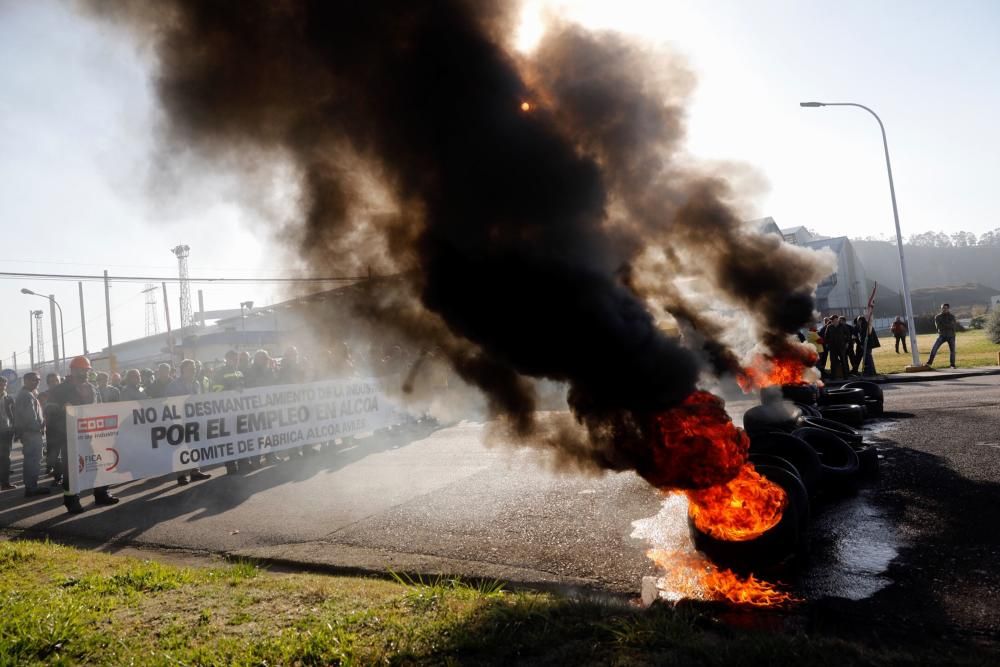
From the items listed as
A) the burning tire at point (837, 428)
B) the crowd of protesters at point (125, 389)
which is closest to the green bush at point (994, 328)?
the burning tire at point (837, 428)

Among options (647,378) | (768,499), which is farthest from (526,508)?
(768,499)

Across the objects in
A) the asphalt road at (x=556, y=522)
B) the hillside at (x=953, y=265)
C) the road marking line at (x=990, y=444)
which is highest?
the hillside at (x=953, y=265)

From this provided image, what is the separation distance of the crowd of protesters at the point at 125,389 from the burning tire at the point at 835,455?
6935 millimetres

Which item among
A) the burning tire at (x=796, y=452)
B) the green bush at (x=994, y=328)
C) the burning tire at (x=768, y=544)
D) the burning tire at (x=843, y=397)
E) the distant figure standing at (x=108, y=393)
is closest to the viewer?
the burning tire at (x=768, y=544)

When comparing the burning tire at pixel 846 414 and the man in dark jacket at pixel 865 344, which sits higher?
the man in dark jacket at pixel 865 344

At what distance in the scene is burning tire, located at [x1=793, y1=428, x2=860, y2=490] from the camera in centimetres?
577

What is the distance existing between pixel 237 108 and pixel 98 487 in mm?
5111

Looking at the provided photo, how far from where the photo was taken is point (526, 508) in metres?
6.14

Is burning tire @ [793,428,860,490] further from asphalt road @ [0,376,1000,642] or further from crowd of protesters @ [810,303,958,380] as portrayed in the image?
crowd of protesters @ [810,303,958,380]

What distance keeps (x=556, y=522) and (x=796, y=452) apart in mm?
2086

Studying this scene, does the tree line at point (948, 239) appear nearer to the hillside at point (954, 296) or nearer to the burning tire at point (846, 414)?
the hillside at point (954, 296)

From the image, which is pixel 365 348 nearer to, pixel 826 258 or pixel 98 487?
pixel 98 487

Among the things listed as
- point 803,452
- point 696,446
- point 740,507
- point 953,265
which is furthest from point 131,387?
point 953,265

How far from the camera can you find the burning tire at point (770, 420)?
6.56 meters
